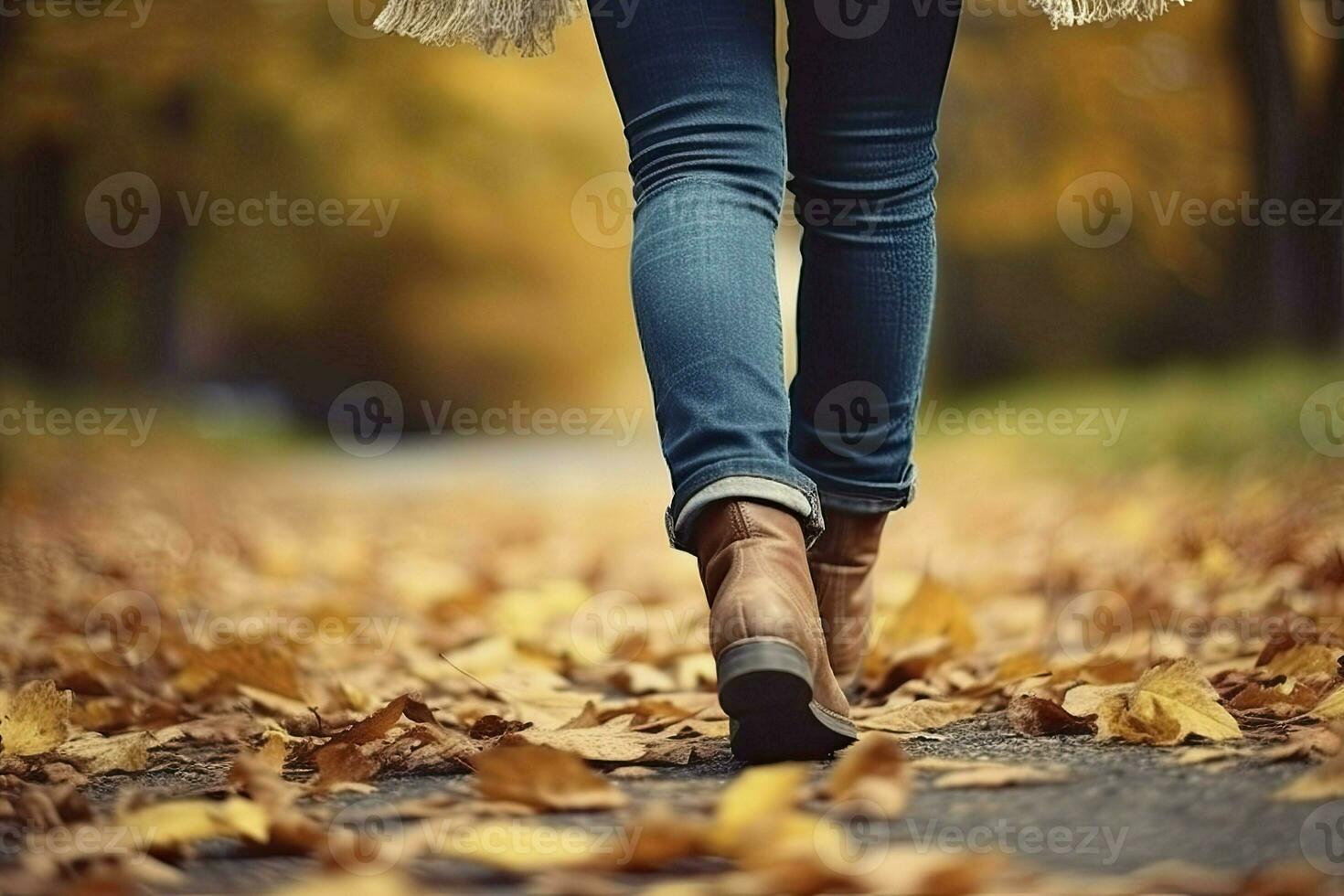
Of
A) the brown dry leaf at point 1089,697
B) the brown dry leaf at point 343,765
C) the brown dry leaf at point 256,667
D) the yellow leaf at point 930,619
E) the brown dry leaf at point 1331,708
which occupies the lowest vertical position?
the brown dry leaf at point 343,765

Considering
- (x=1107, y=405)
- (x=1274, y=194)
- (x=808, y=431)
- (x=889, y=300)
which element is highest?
(x=1274, y=194)

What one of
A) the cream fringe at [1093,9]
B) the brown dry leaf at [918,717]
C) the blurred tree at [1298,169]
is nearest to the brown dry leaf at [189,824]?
the brown dry leaf at [918,717]

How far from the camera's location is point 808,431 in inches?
60.5

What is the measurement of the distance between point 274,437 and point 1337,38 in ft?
18.2

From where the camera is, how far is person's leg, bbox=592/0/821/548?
1.20m

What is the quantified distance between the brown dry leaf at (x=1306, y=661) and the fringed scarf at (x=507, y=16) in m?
0.72

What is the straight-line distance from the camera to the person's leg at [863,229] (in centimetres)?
136

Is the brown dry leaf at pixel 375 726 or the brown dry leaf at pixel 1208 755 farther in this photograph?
the brown dry leaf at pixel 375 726

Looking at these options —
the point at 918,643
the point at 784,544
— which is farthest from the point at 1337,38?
the point at 784,544

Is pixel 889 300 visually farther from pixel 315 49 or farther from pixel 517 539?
pixel 315 49

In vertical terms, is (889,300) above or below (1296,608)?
above

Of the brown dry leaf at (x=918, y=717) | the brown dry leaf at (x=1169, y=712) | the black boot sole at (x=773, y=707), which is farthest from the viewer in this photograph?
the brown dry leaf at (x=918, y=717)

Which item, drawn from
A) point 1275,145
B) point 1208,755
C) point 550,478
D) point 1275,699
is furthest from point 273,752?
point 550,478

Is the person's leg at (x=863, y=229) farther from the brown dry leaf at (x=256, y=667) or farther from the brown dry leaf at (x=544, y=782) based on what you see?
the brown dry leaf at (x=256, y=667)
